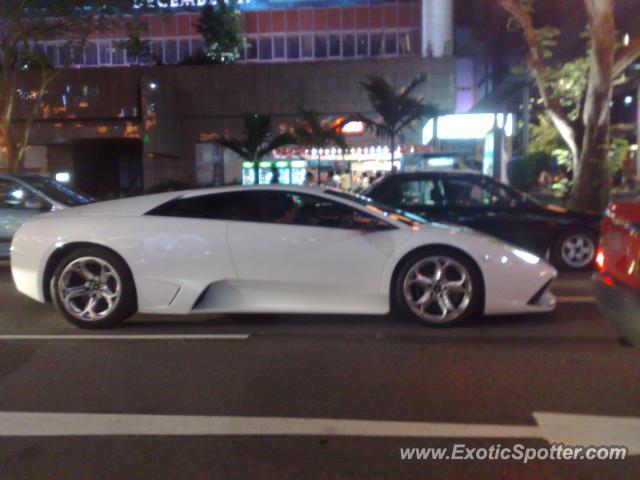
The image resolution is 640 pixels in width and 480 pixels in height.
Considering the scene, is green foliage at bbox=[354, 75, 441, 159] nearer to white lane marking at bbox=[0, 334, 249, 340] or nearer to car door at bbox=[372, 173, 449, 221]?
car door at bbox=[372, 173, 449, 221]

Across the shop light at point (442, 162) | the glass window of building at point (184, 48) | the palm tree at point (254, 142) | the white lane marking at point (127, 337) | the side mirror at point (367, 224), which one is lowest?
the white lane marking at point (127, 337)

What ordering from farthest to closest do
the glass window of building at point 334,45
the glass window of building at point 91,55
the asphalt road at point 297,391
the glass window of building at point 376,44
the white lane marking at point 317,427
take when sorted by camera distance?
the glass window of building at point 91,55 < the glass window of building at point 334,45 < the glass window of building at point 376,44 < the white lane marking at point 317,427 < the asphalt road at point 297,391

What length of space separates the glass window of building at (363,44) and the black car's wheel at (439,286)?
31.6 metres

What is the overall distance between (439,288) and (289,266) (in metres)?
1.36

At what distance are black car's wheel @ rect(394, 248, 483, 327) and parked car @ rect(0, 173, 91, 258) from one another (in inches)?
236

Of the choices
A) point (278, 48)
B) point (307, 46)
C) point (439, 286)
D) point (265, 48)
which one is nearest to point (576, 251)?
point (439, 286)

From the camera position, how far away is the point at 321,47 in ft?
122

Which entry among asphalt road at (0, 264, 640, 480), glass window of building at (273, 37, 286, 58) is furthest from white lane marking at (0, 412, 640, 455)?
glass window of building at (273, 37, 286, 58)

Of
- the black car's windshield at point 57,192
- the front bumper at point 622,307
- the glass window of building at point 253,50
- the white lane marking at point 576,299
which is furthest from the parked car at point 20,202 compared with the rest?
the glass window of building at point 253,50

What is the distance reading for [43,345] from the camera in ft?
20.6

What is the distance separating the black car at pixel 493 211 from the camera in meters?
9.94

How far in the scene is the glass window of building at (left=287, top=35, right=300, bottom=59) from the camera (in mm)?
37375

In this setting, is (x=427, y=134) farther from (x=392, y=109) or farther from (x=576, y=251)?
(x=576, y=251)

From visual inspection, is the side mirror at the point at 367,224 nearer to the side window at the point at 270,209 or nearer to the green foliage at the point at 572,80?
the side window at the point at 270,209
